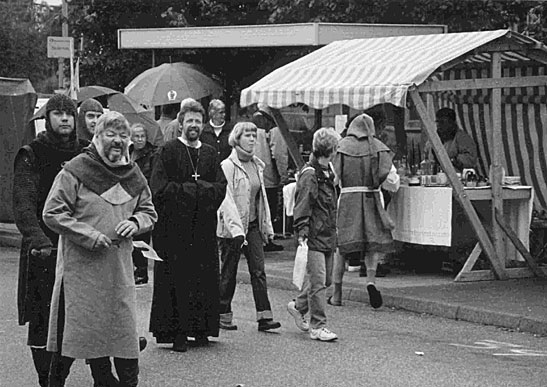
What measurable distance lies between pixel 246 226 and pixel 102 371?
149 inches

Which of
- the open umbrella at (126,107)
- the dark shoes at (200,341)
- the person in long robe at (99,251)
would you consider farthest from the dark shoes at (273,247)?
the person in long robe at (99,251)

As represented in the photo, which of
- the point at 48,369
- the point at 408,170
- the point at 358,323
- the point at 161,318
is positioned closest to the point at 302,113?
the point at 408,170

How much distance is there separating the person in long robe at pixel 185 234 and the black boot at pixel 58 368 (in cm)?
241

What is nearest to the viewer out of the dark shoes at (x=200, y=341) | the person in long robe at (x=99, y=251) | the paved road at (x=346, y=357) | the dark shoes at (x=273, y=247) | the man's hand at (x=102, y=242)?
the man's hand at (x=102, y=242)

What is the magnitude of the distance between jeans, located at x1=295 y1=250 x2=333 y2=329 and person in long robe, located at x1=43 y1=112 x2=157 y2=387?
3.57 m

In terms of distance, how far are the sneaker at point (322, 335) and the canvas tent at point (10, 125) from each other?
34.5 ft

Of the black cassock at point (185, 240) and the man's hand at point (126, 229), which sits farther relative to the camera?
the black cassock at point (185, 240)

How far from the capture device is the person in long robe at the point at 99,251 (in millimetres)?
7742

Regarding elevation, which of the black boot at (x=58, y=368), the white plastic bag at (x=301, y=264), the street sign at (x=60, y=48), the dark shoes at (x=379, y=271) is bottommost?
the dark shoes at (x=379, y=271)

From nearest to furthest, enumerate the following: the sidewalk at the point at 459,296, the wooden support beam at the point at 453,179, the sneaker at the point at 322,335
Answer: the sneaker at the point at 322,335 < the sidewalk at the point at 459,296 < the wooden support beam at the point at 453,179

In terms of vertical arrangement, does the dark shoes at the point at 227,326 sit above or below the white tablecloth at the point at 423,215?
below

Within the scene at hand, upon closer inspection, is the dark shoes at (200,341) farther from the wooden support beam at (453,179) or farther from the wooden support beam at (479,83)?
the wooden support beam at (479,83)

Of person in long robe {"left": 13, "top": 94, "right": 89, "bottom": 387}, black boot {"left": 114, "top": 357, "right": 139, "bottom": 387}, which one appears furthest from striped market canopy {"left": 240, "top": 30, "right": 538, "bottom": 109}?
black boot {"left": 114, "top": 357, "right": 139, "bottom": 387}

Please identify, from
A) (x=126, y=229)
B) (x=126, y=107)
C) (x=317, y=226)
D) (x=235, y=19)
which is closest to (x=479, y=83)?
(x=317, y=226)
